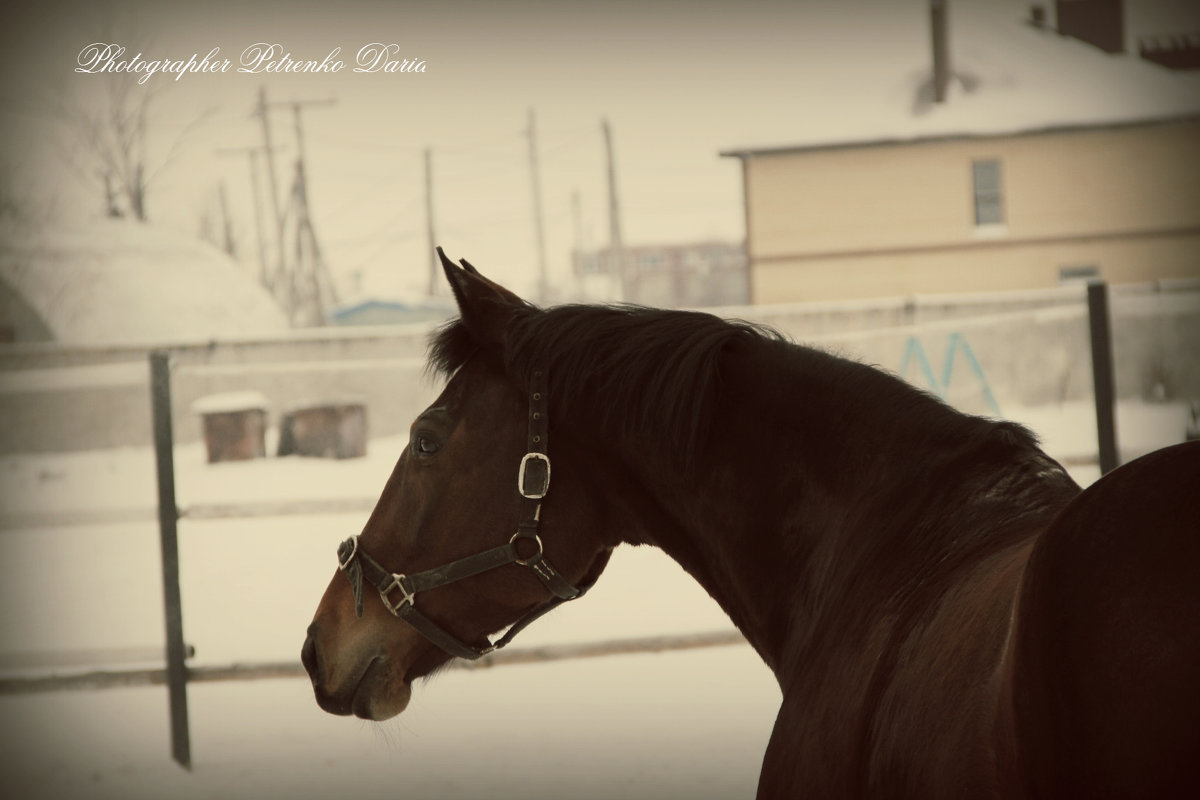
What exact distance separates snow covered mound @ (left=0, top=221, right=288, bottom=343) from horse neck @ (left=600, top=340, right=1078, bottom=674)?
37.6 ft

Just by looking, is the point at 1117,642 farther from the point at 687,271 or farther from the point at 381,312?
the point at 687,271

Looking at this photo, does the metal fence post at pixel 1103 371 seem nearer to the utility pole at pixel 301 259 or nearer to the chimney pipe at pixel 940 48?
the utility pole at pixel 301 259

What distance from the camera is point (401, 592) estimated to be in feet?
5.08

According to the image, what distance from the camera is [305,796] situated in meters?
3.29

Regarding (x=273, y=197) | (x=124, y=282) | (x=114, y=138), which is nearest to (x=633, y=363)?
(x=124, y=282)

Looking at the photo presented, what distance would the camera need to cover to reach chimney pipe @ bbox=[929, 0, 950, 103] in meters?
20.3

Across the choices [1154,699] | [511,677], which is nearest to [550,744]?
[511,677]

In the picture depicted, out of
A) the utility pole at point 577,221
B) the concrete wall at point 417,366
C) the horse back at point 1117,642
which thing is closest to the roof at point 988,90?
the utility pole at point 577,221

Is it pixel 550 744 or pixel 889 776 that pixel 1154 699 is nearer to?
pixel 889 776

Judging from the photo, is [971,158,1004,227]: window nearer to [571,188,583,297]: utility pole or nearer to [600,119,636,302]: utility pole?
[600,119,636,302]: utility pole

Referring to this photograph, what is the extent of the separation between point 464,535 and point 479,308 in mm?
354

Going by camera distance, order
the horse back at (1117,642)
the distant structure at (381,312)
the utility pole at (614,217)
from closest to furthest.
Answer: the horse back at (1117,642)
the utility pole at (614,217)
the distant structure at (381,312)

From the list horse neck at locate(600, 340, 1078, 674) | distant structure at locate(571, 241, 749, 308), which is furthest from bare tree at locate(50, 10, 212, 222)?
distant structure at locate(571, 241, 749, 308)

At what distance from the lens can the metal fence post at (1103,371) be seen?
11.4 ft
